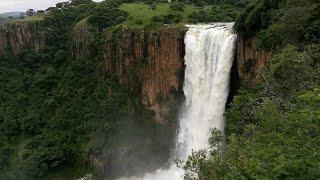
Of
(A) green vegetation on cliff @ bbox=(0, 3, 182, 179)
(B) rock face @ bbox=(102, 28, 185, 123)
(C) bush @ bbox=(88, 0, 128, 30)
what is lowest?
(A) green vegetation on cliff @ bbox=(0, 3, 182, 179)

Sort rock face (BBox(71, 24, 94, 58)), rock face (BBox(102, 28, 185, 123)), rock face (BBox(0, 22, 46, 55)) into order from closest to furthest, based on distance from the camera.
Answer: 1. rock face (BBox(102, 28, 185, 123))
2. rock face (BBox(71, 24, 94, 58))
3. rock face (BBox(0, 22, 46, 55))

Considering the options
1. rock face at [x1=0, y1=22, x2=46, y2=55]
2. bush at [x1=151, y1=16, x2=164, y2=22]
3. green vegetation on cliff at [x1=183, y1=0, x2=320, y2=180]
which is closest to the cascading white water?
green vegetation on cliff at [x1=183, y1=0, x2=320, y2=180]

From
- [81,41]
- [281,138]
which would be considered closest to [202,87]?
[81,41]

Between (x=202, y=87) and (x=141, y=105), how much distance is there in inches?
309

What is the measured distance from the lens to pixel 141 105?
38312 mm

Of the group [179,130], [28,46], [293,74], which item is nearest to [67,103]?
[28,46]

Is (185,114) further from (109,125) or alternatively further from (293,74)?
(293,74)

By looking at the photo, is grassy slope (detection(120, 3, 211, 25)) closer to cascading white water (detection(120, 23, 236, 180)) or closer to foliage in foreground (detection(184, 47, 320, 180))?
cascading white water (detection(120, 23, 236, 180))

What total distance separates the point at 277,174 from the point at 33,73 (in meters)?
43.3

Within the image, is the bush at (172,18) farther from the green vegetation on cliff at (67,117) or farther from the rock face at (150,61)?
the green vegetation on cliff at (67,117)

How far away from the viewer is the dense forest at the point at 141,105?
1262 centimetres

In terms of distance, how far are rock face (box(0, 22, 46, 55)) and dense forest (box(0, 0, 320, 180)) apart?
66 centimetres

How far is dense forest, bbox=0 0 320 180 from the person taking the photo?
497 inches

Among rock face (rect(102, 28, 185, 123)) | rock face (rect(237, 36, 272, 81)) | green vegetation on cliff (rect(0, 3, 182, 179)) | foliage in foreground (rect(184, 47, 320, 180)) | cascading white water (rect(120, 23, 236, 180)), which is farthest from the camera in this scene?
green vegetation on cliff (rect(0, 3, 182, 179))
